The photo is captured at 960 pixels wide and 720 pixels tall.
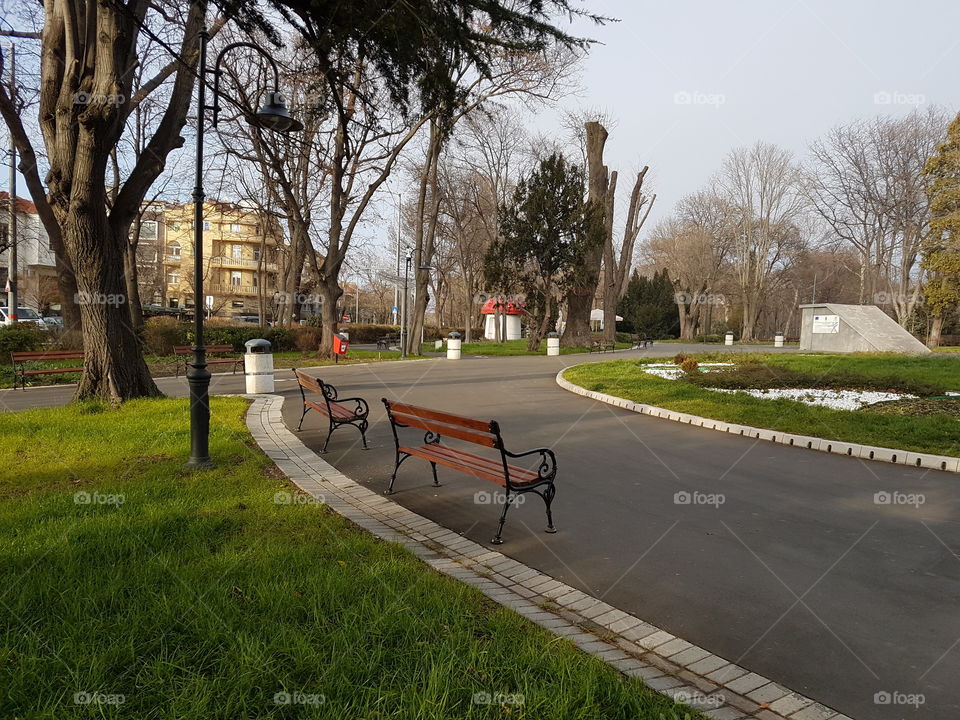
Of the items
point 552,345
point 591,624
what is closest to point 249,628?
point 591,624

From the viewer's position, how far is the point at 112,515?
476 centimetres

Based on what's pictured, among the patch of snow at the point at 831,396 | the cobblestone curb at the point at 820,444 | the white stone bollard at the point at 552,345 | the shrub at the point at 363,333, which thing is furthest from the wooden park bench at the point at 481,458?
the shrub at the point at 363,333

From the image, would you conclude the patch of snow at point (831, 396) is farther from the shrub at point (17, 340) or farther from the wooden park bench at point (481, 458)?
the shrub at point (17, 340)

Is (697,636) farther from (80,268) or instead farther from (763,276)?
(763,276)

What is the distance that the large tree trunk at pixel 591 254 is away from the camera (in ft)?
104

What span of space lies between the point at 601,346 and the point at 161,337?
23.1m

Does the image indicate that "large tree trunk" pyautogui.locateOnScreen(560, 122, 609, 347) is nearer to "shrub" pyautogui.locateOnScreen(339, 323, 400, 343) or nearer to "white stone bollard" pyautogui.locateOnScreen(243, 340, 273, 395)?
"shrub" pyautogui.locateOnScreen(339, 323, 400, 343)

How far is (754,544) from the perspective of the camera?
4.88 meters

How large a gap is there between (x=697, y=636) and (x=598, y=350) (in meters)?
31.3

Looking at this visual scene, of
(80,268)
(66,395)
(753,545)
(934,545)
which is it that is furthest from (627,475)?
(66,395)

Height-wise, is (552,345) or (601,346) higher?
(552,345)

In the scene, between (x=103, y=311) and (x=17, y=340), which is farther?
(x=17, y=340)

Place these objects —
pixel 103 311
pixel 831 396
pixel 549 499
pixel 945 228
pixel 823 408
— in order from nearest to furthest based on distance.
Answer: pixel 549 499, pixel 103 311, pixel 823 408, pixel 831 396, pixel 945 228

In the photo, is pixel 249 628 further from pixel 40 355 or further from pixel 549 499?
pixel 40 355
